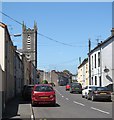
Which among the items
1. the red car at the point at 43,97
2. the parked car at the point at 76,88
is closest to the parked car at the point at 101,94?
the red car at the point at 43,97

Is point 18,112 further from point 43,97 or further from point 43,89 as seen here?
point 43,89

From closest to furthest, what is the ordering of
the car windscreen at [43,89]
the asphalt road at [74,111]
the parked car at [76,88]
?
1. the asphalt road at [74,111]
2. the car windscreen at [43,89]
3. the parked car at [76,88]

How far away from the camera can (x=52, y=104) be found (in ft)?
81.4

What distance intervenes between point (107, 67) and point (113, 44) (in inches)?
161

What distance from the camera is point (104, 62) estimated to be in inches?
1914

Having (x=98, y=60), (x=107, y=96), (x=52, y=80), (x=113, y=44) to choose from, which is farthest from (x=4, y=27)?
(x=52, y=80)

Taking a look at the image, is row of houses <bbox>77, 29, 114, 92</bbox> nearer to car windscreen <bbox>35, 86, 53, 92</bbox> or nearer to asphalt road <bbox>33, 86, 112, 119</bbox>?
car windscreen <bbox>35, 86, 53, 92</bbox>

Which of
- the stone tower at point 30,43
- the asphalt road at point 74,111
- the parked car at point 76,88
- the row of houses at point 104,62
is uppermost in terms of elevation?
the stone tower at point 30,43

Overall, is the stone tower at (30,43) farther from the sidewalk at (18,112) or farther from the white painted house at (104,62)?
the sidewalk at (18,112)

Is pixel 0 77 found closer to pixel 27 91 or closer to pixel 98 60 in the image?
pixel 27 91

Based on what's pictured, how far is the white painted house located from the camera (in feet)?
153

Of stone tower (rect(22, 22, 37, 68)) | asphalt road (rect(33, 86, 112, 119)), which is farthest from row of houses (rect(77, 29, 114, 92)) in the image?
stone tower (rect(22, 22, 37, 68))

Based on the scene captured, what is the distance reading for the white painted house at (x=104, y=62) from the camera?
46500 millimetres

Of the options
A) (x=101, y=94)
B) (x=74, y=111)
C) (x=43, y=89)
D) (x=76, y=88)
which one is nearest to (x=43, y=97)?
(x=43, y=89)
